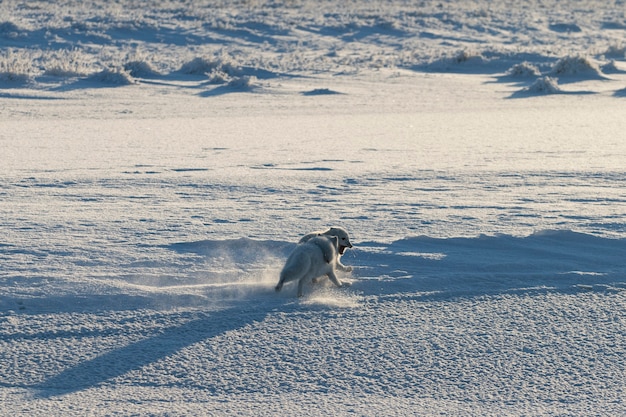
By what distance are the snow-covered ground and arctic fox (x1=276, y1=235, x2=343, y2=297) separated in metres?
0.13

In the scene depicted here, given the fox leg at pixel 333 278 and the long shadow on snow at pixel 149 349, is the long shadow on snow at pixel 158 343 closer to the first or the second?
the long shadow on snow at pixel 149 349

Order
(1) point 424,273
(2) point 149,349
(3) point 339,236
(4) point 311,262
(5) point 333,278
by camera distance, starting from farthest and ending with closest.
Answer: (1) point 424,273
(3) point 339,236
(5) point 333,278
(4) point 311,262
(2) point 149,349

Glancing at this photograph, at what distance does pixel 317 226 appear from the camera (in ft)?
25.1

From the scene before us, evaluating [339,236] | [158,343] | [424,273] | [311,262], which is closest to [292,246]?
[339,236]

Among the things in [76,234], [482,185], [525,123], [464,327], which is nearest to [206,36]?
[525,123]

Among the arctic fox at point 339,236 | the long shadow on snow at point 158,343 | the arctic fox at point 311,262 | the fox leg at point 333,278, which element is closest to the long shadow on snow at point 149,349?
the long shadow on snow at point 158,343

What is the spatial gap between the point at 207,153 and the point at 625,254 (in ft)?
20.6

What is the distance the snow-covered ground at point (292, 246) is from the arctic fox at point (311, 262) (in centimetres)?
13

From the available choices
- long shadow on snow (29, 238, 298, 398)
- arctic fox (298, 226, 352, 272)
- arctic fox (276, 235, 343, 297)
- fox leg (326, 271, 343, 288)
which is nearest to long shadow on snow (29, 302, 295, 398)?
long shadow on snow (29, 238, 298, 398)

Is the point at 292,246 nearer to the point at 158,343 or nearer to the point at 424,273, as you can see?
the point at 424,273

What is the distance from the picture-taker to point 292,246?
6871 mm

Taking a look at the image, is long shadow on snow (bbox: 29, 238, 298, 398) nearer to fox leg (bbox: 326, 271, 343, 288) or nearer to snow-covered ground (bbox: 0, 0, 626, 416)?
snow-covered ground (bbox: 0, 0, 626, 416)

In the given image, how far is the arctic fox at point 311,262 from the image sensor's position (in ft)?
18.4

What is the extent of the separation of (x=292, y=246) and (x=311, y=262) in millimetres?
1242
